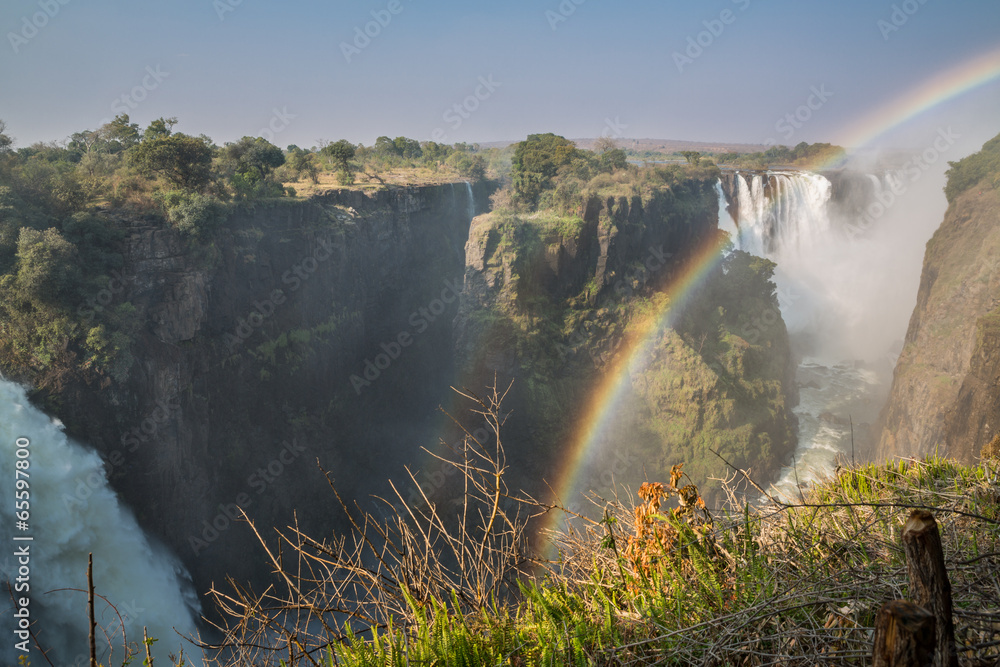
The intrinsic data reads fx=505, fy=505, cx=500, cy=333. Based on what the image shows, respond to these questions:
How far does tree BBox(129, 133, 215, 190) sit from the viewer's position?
14578 mm

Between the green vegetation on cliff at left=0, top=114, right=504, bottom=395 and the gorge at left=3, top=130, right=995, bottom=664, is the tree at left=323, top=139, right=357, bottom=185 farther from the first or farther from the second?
the green vegetation on cliff at left=0, top=114, right=504, bottom=395

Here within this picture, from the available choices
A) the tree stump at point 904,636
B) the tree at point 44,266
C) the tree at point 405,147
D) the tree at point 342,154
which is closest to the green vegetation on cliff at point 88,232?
the tree at point 44,266

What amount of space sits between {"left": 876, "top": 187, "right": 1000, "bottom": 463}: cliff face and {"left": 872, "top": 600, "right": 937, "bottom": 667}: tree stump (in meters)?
17.6

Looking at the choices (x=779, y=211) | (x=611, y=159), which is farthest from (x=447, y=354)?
(x=779, y=211)

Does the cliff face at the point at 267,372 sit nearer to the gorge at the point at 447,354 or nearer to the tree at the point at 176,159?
the gorge at the point at 447,354

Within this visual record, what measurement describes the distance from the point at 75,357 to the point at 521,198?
18771 millimetres

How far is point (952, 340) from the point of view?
61.9 feet

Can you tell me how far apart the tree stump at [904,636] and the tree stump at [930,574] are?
0.17ft

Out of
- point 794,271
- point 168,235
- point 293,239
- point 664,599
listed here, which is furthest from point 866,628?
point 794,271

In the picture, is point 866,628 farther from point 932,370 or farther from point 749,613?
point 932,370

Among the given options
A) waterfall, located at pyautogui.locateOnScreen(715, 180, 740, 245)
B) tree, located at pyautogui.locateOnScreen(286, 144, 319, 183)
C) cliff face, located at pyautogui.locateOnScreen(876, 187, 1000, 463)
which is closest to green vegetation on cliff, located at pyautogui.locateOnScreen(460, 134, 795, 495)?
waterfall, located at pyautogui.locateOnScreen(715, 180, 740, 245)

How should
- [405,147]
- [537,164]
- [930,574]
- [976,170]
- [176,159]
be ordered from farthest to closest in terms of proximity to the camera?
1. [405,147]
2. [537,164]
3. [976,170]
4. [176,159]
5. [930,574]

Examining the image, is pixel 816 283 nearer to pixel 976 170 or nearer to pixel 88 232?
pixel 976 170

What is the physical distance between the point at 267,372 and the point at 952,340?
Answer: 24.6 metres
